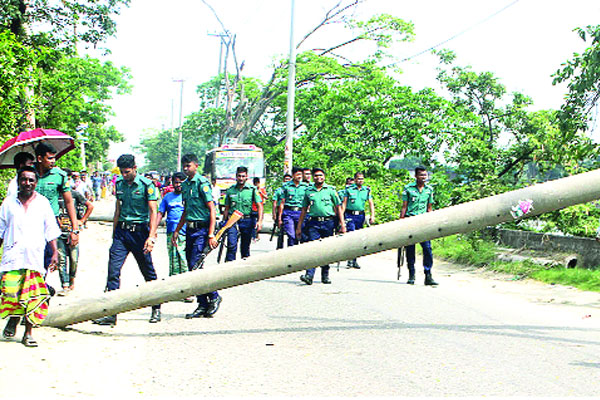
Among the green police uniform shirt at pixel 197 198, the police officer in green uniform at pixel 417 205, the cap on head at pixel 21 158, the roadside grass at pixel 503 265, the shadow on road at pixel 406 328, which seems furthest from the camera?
the police officer in green uniform at pixel 417 205

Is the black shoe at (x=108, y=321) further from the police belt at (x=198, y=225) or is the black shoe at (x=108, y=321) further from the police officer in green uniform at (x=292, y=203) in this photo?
the police officer in green uniform at (x=292, y=203)

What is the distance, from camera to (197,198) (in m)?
7.88

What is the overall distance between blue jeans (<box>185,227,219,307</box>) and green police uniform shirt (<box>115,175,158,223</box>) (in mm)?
608

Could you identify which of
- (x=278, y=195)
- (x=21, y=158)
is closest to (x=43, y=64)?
(x=278, y=195)

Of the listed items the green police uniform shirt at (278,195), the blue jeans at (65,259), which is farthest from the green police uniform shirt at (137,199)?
the green police uniform shirt at (278,195)

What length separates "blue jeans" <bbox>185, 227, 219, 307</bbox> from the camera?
7.77 meters

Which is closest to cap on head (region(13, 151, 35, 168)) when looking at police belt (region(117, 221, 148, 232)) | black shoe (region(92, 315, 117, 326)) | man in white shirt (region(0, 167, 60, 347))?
man in white shirt (region(0, 167, 60, 347))

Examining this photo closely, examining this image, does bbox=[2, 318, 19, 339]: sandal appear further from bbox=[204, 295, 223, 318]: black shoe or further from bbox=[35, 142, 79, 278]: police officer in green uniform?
bbox=[204, 295, 223, 318]: black shoe

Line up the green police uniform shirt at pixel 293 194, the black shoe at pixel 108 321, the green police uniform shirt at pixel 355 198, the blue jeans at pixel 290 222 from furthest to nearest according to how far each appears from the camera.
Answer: the green police uniform shirt at pixel 355 198 < the green police uniform shirt at pixel 293 194 < the blue jeans at pixel 290 222 < the black shoe at pixel 108 321

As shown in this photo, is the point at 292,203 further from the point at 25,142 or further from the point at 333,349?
the point at 333,349

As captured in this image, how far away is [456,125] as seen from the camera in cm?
2741

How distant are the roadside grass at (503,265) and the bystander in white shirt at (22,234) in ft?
25.7

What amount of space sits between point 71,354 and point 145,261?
74.6 inches

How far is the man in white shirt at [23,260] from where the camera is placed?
5758 mm
